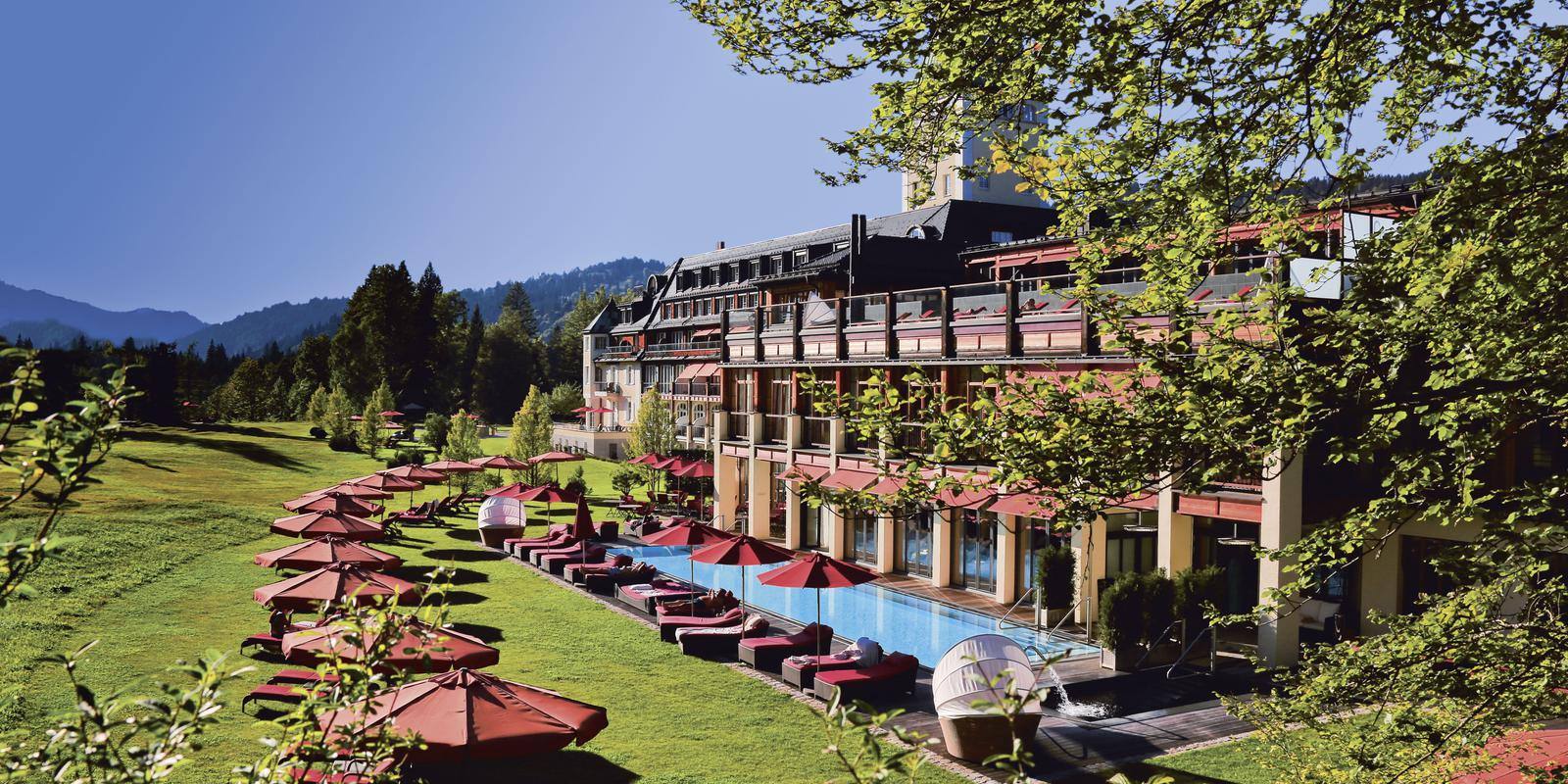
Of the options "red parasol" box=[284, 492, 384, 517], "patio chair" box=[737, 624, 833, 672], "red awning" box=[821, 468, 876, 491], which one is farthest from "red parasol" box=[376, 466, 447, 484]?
"patio chair" box=[737, 624, 833, 672]

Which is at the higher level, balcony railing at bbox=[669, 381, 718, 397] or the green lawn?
balcony railing at bbox=[669, 381, 718, 397]

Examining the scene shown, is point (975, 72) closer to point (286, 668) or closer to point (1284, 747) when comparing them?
point (1284, 747)

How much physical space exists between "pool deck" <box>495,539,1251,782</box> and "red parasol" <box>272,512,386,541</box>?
1062cm

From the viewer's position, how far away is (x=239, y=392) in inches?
3216

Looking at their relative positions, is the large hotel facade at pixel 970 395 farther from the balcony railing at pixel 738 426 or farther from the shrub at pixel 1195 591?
the shrub at pixel 1195 591

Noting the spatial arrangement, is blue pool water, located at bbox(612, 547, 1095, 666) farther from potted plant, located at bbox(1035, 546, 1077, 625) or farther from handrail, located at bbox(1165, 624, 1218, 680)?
handrail, located at bbox(1165, 624, 1218, 680)

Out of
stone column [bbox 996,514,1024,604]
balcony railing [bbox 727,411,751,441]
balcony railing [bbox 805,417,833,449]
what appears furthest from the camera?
balcony railing [bbox 727,411,751,441]

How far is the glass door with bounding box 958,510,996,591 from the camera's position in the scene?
92.8ft

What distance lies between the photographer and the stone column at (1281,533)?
66.8 ft

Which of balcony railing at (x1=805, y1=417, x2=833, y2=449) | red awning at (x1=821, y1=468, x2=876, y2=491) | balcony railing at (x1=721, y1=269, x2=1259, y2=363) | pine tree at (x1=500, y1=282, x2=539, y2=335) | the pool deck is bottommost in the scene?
the pool deck

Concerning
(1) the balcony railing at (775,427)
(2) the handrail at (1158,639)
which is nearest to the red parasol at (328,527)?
(1) the balcony railing at (775,427)

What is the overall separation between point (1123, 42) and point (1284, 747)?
18.4ft

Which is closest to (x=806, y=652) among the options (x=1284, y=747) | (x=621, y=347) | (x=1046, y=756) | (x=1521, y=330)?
(x=1046, y=756)

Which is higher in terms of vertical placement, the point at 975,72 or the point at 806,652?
the point at 975,72
